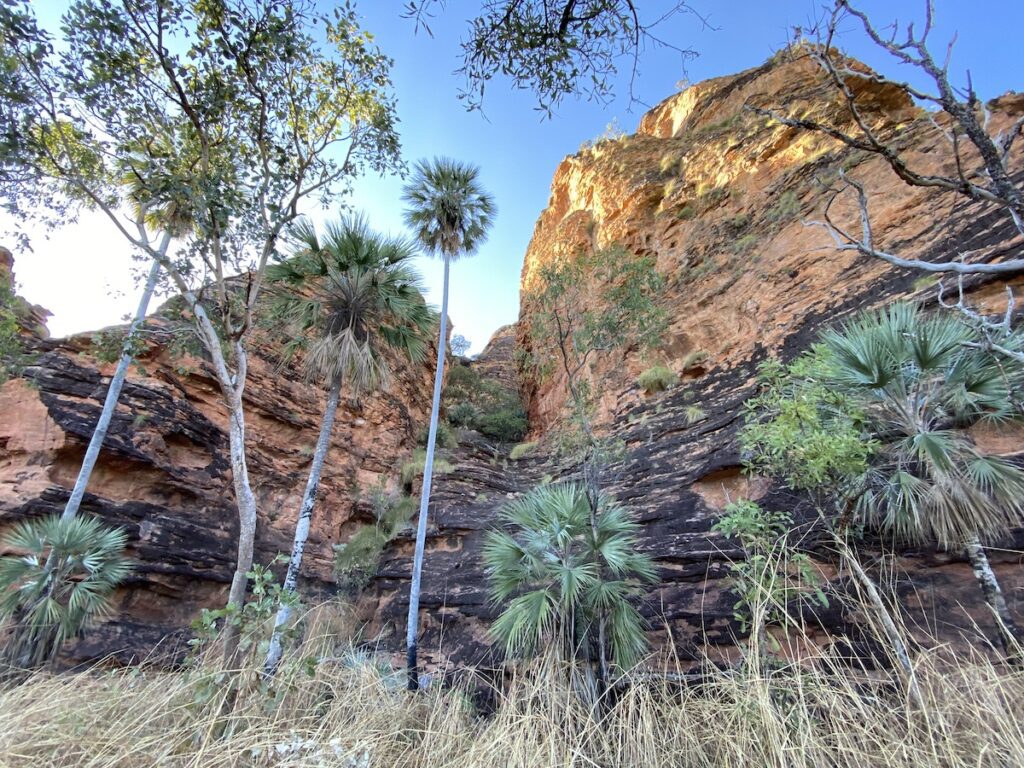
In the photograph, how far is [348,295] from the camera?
10.0 m

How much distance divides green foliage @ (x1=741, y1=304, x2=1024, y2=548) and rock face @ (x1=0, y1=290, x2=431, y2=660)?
1024cm

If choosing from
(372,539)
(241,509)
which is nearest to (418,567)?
(241,509)

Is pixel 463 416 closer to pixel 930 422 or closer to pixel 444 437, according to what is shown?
pixel 444 437

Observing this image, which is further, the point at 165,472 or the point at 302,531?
the point at 165,472

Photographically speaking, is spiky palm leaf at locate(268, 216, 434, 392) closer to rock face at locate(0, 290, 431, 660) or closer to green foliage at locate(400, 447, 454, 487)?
rock face at locate(0, 290, 431, 660)

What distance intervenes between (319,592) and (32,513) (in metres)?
6.25

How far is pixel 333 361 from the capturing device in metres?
9.45

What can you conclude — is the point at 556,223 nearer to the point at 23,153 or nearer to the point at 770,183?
the point at 770,183

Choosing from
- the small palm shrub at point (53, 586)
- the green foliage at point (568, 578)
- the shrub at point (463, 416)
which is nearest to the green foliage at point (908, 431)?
the green foliage at point (568, 578)

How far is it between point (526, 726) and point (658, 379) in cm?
1164

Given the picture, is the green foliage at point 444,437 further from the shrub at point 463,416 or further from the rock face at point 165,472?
the rock face at point 165,472

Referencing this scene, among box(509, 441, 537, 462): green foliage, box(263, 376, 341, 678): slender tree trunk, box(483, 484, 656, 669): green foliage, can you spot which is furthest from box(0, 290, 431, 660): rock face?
box(483, 484, 656, 669): green foliage

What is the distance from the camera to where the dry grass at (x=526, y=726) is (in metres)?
2.53

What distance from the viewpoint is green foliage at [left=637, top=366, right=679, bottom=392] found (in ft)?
45.2
